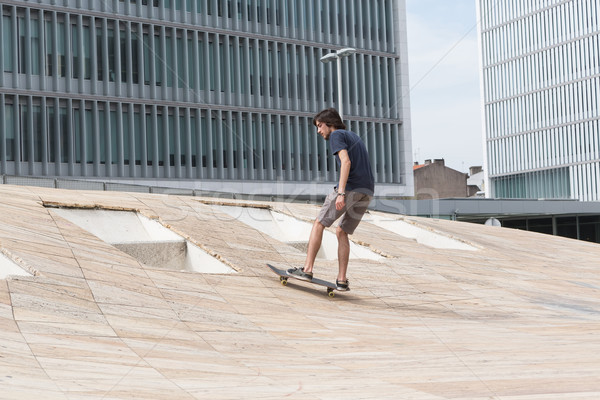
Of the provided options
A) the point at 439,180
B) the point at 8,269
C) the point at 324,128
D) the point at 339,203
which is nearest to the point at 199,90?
the point at 324,128

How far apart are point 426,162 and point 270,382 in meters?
87.5

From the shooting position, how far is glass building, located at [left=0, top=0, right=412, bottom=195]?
39.0 metres

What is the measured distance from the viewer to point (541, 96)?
76.6 metres

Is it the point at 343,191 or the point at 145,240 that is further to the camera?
the point at 145,240

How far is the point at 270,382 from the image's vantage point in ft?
13.9

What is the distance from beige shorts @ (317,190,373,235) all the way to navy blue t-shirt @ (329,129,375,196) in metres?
0.08

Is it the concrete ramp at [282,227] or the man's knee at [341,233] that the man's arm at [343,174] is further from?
the concrete ramp at [282,227]

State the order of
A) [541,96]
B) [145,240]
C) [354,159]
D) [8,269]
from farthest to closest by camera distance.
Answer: [541,96]
[145,240]
[354,159]
[8,269]

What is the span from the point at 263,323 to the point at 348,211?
6.17ft

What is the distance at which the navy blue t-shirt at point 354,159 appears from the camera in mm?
7656

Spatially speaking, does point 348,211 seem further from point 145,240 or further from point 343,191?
point 145,240

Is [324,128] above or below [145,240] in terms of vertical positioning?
above

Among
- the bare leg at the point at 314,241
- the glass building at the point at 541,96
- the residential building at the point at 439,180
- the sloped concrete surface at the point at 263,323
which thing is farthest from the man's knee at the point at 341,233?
the residential building at the point at 439,180

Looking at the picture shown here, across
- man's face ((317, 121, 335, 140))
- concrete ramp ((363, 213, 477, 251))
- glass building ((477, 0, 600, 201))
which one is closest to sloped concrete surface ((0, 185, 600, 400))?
man's face ((317, 121, 335, 140))
